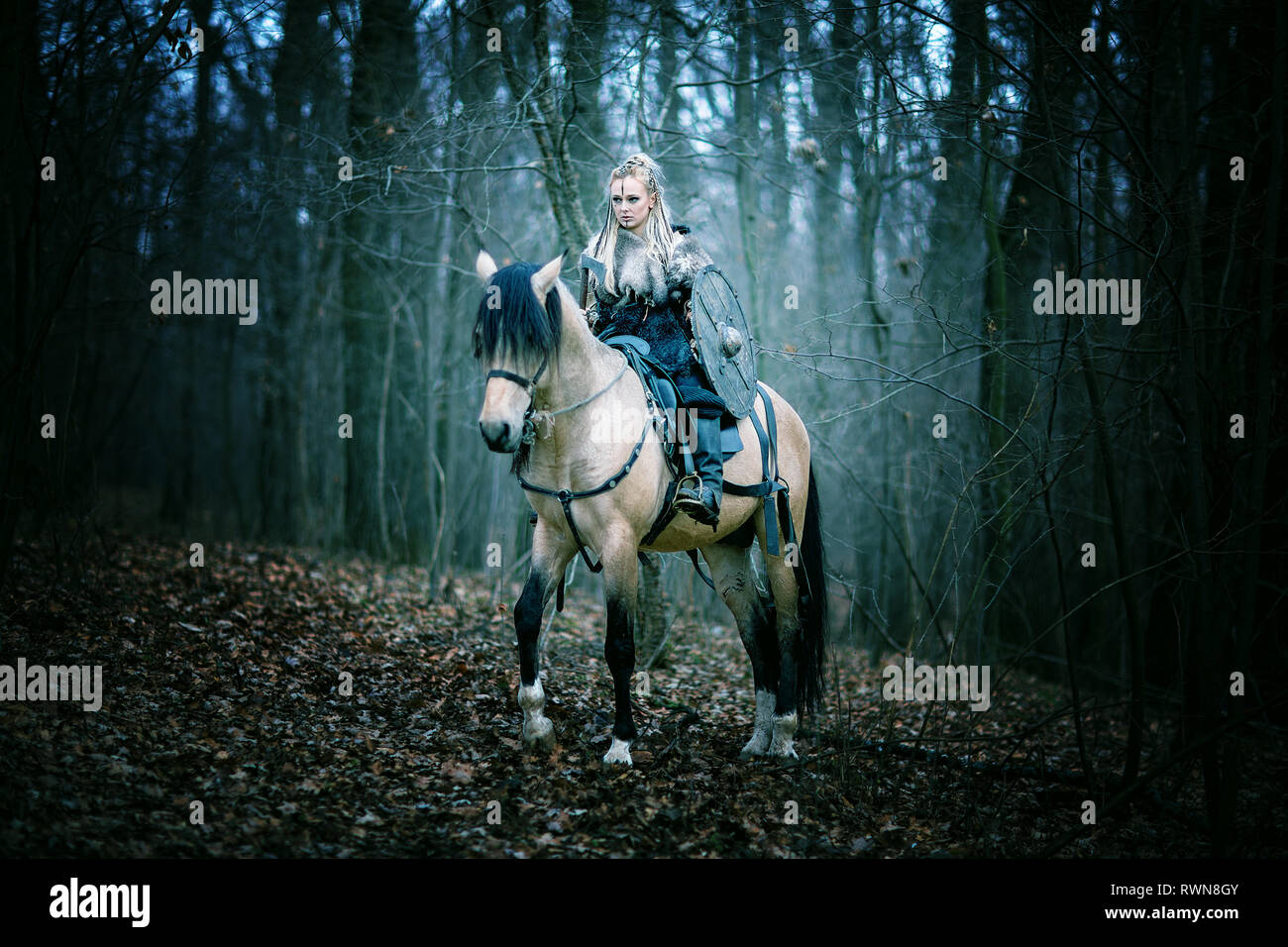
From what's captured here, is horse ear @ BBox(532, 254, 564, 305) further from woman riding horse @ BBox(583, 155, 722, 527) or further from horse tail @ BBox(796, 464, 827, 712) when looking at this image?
horse tail @ BBox(796, 464, 827, 712)

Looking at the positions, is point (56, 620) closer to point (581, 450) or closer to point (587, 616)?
point (581, 450)

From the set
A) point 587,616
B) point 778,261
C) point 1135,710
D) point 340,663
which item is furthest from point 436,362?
point 1135,710

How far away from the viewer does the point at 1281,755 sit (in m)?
6.93

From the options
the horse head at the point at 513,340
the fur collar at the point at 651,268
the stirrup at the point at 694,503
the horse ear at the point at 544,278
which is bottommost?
the stirrup at the point at 694,503

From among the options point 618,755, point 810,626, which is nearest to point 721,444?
point 810,626

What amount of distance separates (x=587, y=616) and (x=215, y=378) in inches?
639

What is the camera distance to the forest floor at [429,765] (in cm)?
407

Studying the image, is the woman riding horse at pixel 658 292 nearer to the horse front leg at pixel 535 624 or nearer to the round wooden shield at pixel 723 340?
the round wooden shield at pixel 723 340

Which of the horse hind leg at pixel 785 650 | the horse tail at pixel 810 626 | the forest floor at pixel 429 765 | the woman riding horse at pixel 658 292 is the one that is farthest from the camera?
the horse tail at pixel 810 626

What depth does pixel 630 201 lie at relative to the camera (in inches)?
211

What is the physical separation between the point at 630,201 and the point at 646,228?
0.67 ft

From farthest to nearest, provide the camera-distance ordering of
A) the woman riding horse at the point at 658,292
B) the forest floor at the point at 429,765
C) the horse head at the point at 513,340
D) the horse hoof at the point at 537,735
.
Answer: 1. the woman riding horse at the point at 658,292
2. the horse hoof at the point at 537,735
3. the horse head at the point at 513,340
4. the forest floor at the point at 429,765

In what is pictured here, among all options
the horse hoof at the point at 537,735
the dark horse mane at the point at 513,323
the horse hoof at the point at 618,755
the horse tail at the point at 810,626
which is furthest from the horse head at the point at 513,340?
the horse tail at the point at 810,626

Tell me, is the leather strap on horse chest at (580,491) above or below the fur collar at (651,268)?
below
